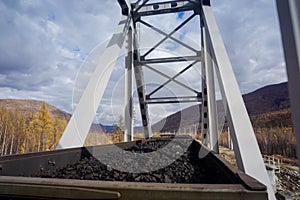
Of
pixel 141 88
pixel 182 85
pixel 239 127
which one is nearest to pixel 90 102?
pixel 239 127

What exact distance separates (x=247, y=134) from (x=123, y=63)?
247 cm

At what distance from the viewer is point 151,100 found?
484 centimetres

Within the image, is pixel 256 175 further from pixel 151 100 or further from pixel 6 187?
pixel 151 100

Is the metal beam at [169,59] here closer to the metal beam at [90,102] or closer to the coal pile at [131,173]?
the metal beam at [90,102]

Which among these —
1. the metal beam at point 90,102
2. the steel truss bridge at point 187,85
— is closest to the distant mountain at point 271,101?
the steel truss bridge at point 187,85

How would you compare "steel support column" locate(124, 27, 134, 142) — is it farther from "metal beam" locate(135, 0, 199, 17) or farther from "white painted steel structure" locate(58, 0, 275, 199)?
"metal beam" locate(135, 0, 199, 17)

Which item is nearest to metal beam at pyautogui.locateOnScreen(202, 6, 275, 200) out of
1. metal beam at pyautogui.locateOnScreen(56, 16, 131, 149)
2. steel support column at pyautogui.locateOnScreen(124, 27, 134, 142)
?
metal beam at pyautogui.locateOnScreen(56, 16, 131, 149)

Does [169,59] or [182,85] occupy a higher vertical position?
[169,59]

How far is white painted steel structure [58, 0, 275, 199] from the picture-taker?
3.92 feet

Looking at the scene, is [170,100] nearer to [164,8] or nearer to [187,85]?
[187,85]

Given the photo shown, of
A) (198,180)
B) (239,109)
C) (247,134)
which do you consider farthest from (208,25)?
(198,180)

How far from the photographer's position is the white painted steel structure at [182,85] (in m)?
1.19

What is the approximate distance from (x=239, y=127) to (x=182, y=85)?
3.40 meters

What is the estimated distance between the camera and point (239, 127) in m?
1.24
